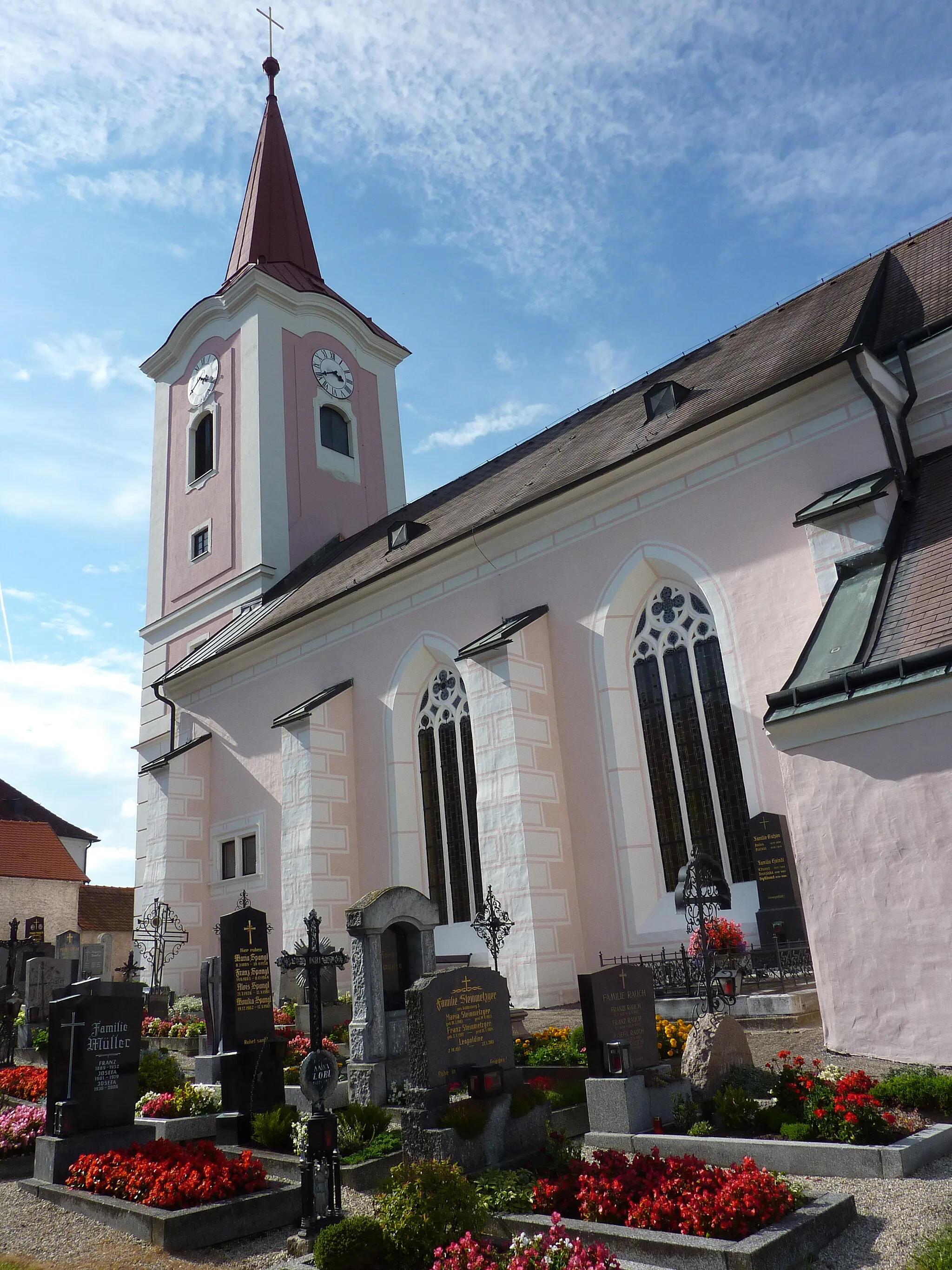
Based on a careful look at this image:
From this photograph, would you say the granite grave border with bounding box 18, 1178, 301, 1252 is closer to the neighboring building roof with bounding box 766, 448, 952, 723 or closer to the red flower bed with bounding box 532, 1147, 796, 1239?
the red flower bed with bounding box 532, 1147, 796, 1239

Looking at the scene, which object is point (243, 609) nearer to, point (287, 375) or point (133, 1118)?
point (287, 375)

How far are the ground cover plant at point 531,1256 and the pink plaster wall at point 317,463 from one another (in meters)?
21.2

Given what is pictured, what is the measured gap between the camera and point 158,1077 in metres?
10.6

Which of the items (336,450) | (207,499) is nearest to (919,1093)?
(336,450)

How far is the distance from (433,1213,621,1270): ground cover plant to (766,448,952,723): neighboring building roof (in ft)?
20.0

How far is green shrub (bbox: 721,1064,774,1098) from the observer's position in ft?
25.2

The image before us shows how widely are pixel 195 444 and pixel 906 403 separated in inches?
820

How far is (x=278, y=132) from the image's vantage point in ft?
105

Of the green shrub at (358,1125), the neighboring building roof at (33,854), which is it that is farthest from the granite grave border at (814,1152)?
the neighboring building roof at (33,854)

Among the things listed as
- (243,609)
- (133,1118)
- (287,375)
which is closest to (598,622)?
(133,1118)

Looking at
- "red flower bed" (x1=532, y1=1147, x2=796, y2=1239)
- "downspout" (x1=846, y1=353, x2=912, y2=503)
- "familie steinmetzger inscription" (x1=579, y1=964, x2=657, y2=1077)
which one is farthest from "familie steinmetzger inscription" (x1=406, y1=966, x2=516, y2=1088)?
"downspout" (x1=846, y1=353, x2=912, y2=503)

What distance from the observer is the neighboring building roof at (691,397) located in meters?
14.0

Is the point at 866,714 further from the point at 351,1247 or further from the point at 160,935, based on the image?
the point at 160,935

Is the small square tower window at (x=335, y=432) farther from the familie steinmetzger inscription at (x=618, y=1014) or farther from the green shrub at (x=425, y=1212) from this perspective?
the green shrub at (x=425, y=1212)
